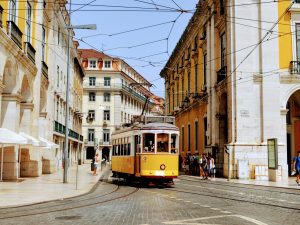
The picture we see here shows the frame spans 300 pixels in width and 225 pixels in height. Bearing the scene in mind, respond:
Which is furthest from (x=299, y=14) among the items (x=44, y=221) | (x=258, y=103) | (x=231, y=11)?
(x=44, y=221)

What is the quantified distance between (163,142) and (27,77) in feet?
31.9

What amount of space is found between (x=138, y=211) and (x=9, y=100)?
13.8 metres

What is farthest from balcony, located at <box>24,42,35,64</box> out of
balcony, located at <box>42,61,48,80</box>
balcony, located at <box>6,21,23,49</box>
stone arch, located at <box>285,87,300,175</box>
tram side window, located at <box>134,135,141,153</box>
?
stone arch, located at <box>285,87,300,175</box>

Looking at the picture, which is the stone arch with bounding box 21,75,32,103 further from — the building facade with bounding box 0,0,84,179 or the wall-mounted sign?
the wall-mounted sign

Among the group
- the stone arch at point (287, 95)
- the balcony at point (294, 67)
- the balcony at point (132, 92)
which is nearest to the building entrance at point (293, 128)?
the stone arch at point (287, 95)

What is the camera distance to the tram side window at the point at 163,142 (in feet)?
67.7

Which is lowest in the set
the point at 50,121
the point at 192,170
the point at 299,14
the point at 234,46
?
the point at 192,170

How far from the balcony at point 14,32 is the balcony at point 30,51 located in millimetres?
1339

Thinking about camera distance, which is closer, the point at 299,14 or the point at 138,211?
the point at 138,211

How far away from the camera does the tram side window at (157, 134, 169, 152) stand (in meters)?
20.6

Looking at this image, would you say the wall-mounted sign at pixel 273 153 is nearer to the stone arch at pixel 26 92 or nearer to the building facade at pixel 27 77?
the building facade at pixel 27 77

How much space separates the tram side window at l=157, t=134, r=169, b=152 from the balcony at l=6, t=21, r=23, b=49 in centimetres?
877

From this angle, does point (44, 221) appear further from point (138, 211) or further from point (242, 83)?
point (242, 83)

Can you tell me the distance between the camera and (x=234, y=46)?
2966cm
